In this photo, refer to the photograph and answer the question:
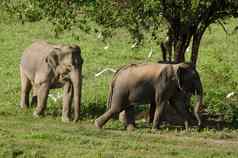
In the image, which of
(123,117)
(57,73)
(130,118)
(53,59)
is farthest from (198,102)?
(53,59)

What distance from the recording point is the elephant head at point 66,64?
16562 millimetres

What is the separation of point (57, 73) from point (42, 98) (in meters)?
0.59

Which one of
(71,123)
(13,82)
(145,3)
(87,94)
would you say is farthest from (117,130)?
(13,82)

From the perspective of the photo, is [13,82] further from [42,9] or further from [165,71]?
[165,71]

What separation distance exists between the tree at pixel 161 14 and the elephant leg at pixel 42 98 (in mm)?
1790

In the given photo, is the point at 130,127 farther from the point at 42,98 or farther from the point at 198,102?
the point at 42,98

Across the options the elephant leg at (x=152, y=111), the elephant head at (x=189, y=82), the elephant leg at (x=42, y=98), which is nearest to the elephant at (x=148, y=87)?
the elephant head at (x=189, y=82)

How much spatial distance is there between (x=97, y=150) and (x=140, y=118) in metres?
5.15

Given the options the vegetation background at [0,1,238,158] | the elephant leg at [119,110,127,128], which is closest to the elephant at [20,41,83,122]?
the vegetation background at [0,1,238,158]

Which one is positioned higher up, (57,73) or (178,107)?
(57,73)

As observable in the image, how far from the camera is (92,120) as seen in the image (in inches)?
645

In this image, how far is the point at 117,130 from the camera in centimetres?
1552

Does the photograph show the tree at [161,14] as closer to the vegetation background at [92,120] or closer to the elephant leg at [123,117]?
the vegetation background at [92,120]

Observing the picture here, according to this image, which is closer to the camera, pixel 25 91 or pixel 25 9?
pixel 25 9
